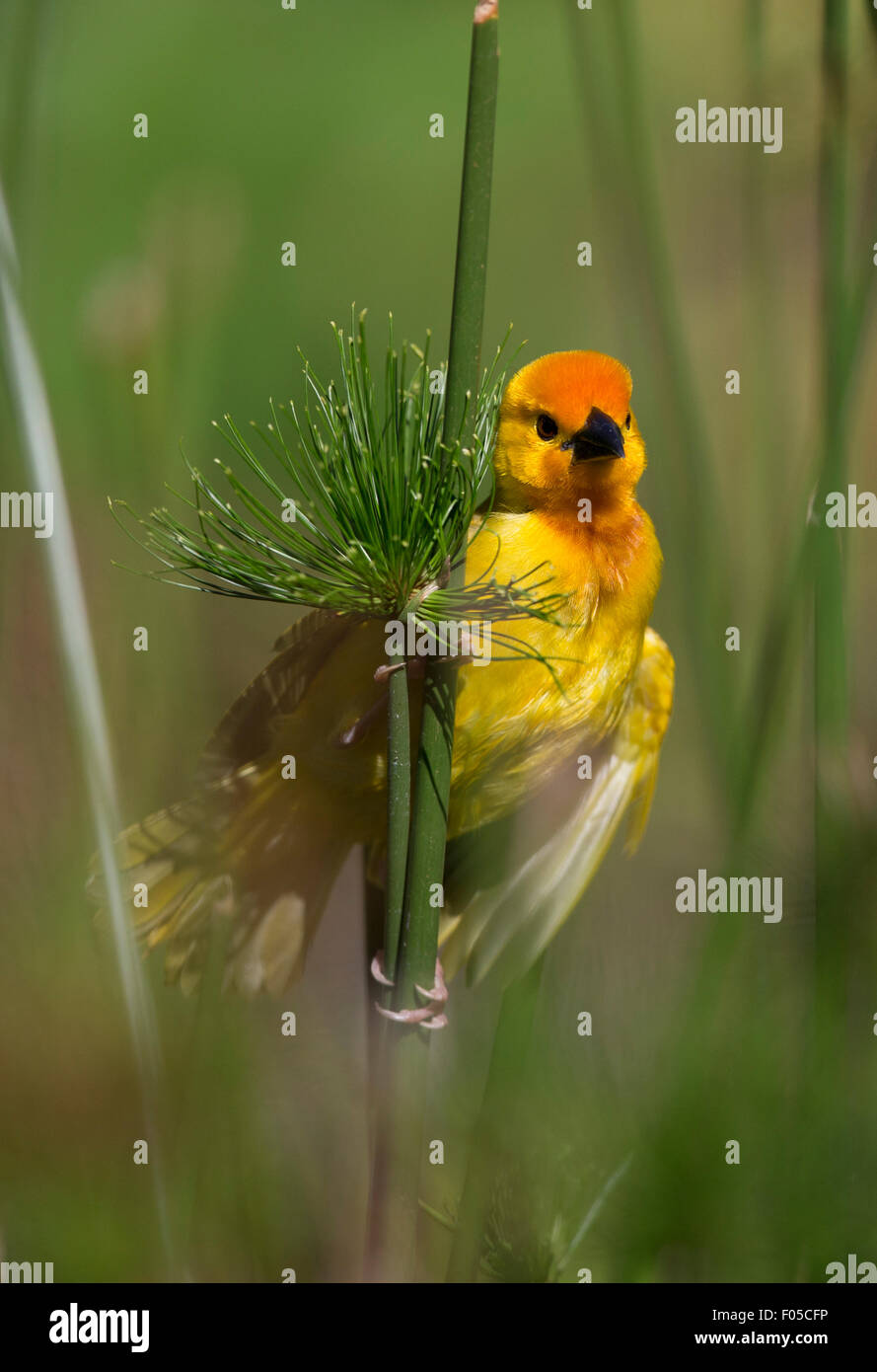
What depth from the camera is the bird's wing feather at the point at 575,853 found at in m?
1.77

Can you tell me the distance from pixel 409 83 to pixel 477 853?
1510 mm

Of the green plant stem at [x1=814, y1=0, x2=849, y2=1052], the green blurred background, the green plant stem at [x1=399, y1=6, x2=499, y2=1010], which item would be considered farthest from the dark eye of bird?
the green plant stem at [x1=399, y1=6, x2=499, y2=1010]

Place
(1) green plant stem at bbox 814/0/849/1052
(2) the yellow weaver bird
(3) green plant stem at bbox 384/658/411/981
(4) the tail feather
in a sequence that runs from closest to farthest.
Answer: (3) green plant stem at bbox 384/658/411/981, (1) green plant stem at bbox 814/0/849/1052, (2) the yellow weaver bird, (4) the tail feather

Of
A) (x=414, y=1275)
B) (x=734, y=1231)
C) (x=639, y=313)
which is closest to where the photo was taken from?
(x=734, y=1231)

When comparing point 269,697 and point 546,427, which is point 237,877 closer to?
point 269,697

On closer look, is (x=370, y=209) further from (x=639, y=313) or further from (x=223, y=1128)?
(x=223, y=1128)

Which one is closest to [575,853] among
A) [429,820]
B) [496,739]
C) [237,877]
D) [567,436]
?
[496,739]

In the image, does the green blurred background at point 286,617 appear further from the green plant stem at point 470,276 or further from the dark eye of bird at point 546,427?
the green plant stem at point 470,276

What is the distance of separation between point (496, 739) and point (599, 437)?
0.46 meters

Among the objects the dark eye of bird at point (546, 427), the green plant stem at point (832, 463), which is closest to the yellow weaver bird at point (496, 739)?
the dark eye of bird at point (546, 427)

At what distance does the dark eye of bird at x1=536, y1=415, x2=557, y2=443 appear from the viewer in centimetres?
136

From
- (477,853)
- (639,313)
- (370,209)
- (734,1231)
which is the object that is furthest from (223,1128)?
(370,209)

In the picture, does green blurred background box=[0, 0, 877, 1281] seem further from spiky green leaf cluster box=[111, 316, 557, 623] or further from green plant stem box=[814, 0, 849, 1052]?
spiky green leaf cluster box=[111, 316, 557, 623]
